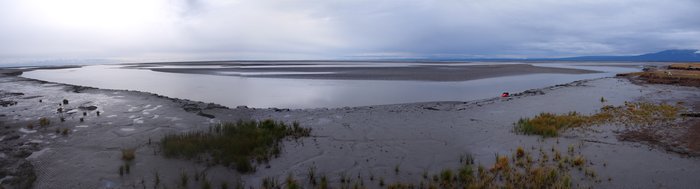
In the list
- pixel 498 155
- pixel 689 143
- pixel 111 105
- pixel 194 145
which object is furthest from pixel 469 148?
pixel 111 105

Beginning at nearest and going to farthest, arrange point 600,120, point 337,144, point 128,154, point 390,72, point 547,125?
1. point 128,154
2. point 337,144
3. point 547,125
4. point 600,120
5. point 390,72

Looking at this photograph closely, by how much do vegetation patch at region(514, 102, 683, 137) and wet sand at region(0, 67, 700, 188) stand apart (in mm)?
570

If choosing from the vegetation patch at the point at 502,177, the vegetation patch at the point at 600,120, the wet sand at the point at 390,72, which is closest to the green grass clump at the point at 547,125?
the vegetation patch at the point at 600,120

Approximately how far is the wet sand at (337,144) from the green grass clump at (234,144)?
0.38 meters

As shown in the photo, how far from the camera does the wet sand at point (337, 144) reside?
861 centimetres

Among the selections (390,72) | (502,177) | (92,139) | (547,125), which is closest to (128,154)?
(92,139)

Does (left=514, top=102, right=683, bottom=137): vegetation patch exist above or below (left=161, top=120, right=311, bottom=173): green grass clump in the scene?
above

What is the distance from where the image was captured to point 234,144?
35.5 ft

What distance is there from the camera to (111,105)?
19.6 metres

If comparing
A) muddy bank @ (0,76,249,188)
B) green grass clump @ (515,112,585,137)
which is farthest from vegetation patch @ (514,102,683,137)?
muddy bank @ (0,76,249,188)

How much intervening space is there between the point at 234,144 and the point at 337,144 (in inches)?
123

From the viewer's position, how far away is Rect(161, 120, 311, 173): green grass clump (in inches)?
388

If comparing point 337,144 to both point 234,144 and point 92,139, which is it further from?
point 92,139

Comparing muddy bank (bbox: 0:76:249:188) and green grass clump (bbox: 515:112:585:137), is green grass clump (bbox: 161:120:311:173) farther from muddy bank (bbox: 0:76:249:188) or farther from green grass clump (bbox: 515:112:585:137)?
green grass clump (bbox: 515:112:585:137)
